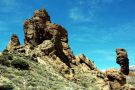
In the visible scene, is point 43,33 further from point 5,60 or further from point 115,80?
point 115,80

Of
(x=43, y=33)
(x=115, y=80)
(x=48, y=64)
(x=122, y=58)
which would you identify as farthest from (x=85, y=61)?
(x=122, y=58)

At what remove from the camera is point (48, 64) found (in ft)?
204

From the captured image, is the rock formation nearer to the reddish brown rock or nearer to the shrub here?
the reddish brown rock

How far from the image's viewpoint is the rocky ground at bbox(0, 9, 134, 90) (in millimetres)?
51000

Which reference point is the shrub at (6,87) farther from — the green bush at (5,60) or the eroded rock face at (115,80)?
the eroded rock face at (115,80)

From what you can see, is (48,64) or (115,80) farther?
(115,80)

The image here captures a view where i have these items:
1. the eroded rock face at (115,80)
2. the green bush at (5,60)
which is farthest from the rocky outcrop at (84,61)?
the green bush at (5,60)

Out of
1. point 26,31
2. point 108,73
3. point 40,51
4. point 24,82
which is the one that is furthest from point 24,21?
point 24,82

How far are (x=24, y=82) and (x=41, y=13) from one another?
26.2 metres

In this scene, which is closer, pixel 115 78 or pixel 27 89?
pixel 27 89

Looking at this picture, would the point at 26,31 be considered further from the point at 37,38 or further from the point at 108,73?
the point at 108,73

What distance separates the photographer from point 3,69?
49438 millimetres

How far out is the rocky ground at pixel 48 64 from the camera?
51.0m

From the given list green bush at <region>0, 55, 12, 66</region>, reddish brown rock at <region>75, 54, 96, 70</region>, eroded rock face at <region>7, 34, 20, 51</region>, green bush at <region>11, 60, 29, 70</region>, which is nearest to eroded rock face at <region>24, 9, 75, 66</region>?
eroded rock face at <region>7, 34, 20, 51</region>
